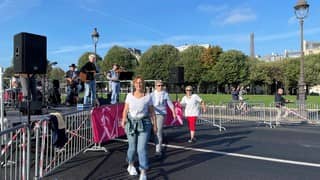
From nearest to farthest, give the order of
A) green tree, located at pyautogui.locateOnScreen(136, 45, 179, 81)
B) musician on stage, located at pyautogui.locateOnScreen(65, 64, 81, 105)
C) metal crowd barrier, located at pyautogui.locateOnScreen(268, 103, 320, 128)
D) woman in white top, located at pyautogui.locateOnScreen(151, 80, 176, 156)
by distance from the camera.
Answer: woman in white top, located at pyautogui.locateOnScreen(151, 80, 176, 156) → metal crowd barrier, located at pyautogui.locateOnScreen(268, 103, 320, 128) → musician on stage, located at pyautogui.locateOnScreen(65, 64, 81, 105) → green tree, located at pyautogui.locateOnScreen(136, 45, 179, 81)

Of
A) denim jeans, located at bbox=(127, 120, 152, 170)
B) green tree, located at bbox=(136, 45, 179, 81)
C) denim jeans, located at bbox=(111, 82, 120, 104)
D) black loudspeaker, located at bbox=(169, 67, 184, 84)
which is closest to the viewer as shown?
denim jeans, located at bbox=(127, 120, 152, 170)

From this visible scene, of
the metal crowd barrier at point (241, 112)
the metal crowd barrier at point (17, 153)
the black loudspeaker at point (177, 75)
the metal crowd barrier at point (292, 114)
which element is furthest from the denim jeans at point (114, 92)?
the metal crowd barrier at point (17, 153)

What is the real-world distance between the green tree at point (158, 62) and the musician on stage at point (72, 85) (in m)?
58.3

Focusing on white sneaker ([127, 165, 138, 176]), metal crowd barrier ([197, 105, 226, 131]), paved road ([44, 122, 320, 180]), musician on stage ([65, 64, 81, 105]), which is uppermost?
musician on stage ([65, 64, 81, 105])

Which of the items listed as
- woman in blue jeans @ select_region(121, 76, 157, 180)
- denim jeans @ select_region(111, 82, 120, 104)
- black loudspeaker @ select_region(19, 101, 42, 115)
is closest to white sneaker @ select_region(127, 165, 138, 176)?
woman in blue jeans @ select_region(121, 76, 157, 180)

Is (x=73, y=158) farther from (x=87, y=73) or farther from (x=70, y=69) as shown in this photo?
(x=70, y=69)

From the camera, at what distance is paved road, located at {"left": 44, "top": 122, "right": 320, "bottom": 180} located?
7.65m

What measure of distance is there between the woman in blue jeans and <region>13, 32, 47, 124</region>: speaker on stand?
1940 millimetres

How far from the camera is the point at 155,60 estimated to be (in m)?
80.8

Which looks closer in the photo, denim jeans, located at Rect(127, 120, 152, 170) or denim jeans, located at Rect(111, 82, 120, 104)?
denim jeans, located at Rect(127, 120, 152, 170)

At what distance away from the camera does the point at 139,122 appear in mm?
6938

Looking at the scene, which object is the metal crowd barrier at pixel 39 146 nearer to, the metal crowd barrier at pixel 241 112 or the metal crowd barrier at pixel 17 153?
the metal crowd barrier at pixel 17 153

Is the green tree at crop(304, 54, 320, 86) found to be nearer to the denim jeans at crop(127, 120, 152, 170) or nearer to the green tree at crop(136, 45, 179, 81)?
the green tree at crop(136, 45, 179, 81)

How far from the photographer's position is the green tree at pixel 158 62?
79.8 meters
